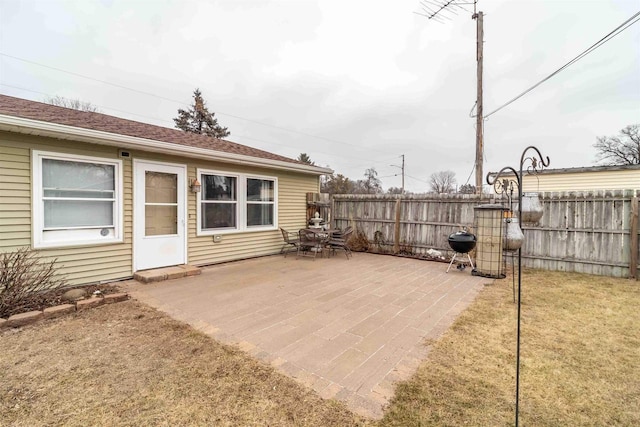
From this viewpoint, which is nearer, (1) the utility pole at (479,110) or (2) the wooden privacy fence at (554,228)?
(2) the wooden privacy fence at (554,228)

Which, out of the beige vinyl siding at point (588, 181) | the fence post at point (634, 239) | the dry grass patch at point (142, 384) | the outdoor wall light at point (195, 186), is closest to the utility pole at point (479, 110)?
the beige vinyl siding at point (588, 181)

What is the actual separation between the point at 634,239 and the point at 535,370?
510 cm

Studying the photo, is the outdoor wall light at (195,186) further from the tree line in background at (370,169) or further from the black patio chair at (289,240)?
the tree line in background at (370,169)

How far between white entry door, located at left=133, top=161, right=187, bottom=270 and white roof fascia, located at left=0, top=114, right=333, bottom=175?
0.44 m

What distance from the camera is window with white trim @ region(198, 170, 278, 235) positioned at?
21.0 feet

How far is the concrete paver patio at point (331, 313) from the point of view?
2322 millimetres

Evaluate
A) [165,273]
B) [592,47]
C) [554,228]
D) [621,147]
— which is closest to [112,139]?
[165,273]

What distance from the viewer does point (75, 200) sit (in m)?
4.59

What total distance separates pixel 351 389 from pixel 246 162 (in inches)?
216

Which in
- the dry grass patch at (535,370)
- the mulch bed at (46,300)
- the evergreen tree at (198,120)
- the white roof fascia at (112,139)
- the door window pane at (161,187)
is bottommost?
the dry grass patch at (535,370)

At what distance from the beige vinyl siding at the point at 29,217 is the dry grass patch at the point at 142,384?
1683 mm

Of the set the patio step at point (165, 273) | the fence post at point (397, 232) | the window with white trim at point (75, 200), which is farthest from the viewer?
the fence post at point (397, 232)

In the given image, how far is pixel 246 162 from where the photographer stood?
21.6 ft

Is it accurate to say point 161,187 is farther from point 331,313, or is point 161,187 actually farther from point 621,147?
point 621,147
